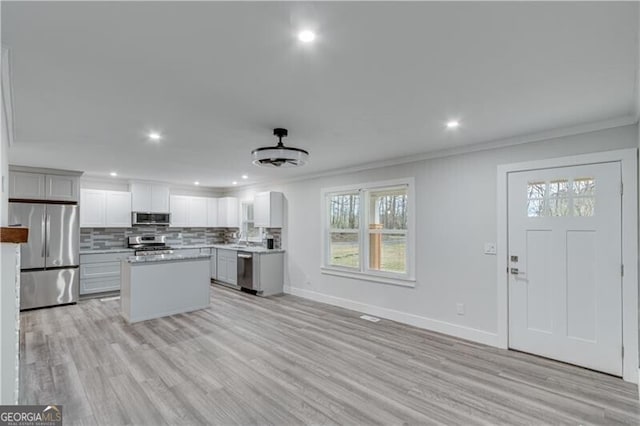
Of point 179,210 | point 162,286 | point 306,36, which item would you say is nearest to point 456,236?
point 306,36

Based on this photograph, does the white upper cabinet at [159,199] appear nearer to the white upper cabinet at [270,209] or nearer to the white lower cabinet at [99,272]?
the white lower cabinet at [99,272]

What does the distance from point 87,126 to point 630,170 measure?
5.24 m

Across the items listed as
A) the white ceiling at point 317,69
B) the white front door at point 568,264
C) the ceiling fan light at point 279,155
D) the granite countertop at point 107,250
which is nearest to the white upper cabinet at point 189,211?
the granite countertop at point 107,250

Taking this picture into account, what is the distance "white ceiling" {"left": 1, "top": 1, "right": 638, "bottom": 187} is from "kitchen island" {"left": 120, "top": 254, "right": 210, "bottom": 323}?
77.7 inches

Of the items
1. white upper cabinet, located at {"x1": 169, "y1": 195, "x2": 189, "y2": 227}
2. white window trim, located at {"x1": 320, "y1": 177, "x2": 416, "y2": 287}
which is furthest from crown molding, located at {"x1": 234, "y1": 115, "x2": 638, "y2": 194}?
white upper cabinet, located at {"x1": 169, "y1": 195, "x2": 189, "y2": 227}

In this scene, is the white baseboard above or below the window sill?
below

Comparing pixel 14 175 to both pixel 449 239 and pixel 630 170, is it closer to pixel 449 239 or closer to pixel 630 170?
pixel 449 239

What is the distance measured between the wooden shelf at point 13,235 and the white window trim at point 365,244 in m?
4.06

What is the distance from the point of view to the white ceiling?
1.49 m

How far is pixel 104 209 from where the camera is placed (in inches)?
255

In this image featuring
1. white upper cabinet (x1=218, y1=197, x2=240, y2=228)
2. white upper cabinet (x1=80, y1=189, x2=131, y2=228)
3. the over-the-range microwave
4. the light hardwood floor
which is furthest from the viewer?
white upper cabinet (x1=218, y1=197, x2=240, y2=228)

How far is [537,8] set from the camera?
144 centimetres

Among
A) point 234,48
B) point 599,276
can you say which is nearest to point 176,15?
point 234,48

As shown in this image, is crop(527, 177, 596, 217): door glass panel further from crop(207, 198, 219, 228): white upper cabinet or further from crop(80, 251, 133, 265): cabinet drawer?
crop(80, 251, 133, 265): cabinet drawer
